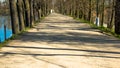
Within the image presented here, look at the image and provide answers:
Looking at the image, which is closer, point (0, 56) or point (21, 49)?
point (0, 56)

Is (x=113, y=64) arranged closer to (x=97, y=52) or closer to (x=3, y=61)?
(x=97, y=52)

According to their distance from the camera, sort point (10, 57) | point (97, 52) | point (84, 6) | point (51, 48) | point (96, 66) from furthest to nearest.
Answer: point (84, 6)
point (51, 48)
point (97, 52)
point (10, 57)
point (96, 66)

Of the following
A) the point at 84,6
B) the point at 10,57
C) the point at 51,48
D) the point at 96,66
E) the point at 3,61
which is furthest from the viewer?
the point at 84,6

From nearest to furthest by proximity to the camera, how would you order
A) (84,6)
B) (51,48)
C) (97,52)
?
(97,52) < (51,48) < (84,6)

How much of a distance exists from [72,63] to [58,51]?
2.45m

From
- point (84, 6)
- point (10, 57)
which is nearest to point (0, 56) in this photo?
point (10, 57)

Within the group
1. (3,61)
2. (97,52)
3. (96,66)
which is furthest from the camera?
(97,52)

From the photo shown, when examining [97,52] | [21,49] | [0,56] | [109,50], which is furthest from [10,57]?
[109,50]

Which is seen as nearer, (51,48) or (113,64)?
(113,64)

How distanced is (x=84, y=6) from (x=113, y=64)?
38.3 meters

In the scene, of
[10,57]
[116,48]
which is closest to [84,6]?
[116,48]

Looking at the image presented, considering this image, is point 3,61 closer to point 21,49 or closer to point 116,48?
point 21,49

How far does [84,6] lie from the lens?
4719 cm

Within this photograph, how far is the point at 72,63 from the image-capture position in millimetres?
9406
